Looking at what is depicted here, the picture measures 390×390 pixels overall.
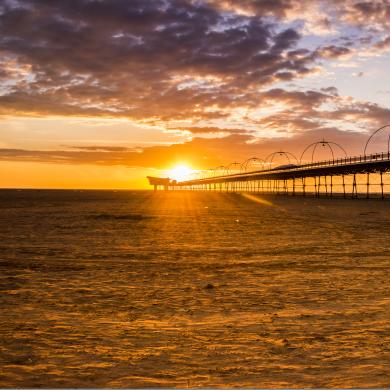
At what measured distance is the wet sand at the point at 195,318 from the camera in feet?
19.6

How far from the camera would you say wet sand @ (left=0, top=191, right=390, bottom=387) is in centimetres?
597

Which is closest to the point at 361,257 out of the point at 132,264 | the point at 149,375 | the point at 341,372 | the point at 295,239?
the point at 295,239

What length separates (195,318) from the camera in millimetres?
8500

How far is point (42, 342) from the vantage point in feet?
23.5

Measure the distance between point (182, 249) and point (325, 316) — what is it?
999cm

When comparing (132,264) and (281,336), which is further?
(132,264)

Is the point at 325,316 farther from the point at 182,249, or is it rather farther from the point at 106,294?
the point at 182,249

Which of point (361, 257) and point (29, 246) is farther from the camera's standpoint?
point (29, 246)

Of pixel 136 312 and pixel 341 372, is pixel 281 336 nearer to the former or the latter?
pixel 341 372

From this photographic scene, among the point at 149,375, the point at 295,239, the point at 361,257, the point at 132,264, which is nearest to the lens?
the point at 149,375

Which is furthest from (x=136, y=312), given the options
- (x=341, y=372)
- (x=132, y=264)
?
(x=132, y=264)

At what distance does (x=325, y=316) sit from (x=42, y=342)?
4627mm

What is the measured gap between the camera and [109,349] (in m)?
6.83

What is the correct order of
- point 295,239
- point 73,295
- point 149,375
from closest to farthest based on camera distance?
point 149,375
point 73,295
point 295,239
